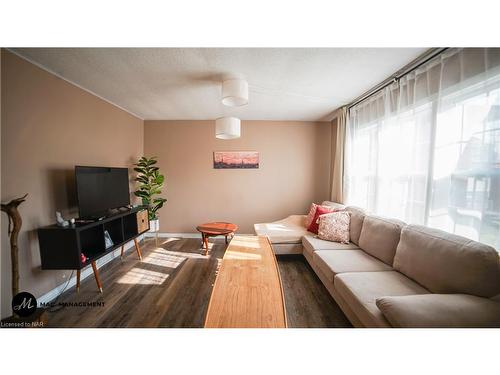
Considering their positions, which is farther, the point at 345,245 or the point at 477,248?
the point at 345,245

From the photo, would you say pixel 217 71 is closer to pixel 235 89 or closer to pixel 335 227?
pixel 235 89

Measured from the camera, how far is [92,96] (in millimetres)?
2354

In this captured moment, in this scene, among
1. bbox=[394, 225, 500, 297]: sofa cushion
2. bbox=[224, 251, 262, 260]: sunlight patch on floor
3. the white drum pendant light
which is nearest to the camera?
bbox=[394, 225, 500, 297]: sofa cushion

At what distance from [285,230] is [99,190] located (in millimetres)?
2640

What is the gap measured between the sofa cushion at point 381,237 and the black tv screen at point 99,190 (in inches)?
124

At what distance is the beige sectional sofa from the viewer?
0.92 m

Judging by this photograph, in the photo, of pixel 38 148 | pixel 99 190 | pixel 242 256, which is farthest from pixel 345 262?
pixel 38 148

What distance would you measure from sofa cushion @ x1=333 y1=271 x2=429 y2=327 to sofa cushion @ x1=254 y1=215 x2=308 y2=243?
1.11 m

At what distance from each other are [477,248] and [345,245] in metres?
1.21

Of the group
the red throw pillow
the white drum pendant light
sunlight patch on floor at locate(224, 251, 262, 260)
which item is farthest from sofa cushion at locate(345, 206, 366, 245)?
the white drum pendant light

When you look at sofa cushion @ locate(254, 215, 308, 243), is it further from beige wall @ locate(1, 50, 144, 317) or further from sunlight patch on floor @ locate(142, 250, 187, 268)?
beige wall @ locate(1, 50, 144, 317)
